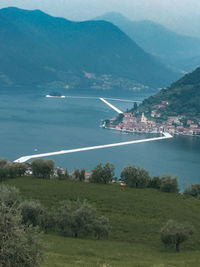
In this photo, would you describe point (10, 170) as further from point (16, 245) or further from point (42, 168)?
point (16, 245)

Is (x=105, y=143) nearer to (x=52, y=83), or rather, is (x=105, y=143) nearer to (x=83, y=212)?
(x=83, y=212)

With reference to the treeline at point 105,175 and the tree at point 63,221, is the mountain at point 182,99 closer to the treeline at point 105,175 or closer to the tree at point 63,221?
the treeline at point 105,175

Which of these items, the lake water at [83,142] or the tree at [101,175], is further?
the lake water at [83,142]

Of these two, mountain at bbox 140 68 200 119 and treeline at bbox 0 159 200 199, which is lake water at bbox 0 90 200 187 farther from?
treeline at bbox 0 159 200 199

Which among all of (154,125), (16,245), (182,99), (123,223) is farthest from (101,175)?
(182,99)

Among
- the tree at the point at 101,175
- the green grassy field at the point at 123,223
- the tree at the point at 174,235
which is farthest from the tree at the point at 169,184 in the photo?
the tree at the point at 174,235

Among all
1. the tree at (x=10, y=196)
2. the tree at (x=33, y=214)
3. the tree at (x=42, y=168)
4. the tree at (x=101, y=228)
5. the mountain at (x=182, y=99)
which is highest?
the mountain at (x=182, y=99)

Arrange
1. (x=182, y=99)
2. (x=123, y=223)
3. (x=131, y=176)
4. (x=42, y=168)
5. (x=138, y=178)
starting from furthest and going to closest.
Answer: (x=182, y=99) < (x=42, y=168) < (x=131, y=176) < (x=138, y=178) < (x=123, y=223)
